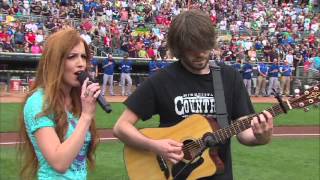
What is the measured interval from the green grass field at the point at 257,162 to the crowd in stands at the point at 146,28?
35.9 feet

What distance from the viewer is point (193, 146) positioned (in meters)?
3.64

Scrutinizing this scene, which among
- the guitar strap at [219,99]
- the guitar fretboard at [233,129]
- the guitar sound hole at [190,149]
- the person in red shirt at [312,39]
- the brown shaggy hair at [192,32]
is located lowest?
the person in red shirt at [312,39]

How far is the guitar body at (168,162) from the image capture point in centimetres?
355

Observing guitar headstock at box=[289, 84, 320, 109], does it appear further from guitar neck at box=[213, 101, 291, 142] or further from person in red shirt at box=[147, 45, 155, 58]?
person in red shirt at box=[147, 45, 155, 58]

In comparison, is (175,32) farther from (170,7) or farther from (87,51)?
(170,7)

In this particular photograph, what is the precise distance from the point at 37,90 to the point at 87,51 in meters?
0.37

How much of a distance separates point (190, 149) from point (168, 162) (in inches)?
7.0

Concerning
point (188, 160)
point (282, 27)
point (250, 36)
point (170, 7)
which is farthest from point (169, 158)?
point (282, 27)

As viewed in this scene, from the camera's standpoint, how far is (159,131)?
3742mm

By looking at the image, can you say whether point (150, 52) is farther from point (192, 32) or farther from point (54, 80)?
point (54, 80)

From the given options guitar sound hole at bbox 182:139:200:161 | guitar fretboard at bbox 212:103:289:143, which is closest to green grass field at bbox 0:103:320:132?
guitar sound hole at bbox 182:139:200:161

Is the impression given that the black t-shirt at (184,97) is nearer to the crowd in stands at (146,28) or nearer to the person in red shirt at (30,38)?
the crowd in stands at (146,28)

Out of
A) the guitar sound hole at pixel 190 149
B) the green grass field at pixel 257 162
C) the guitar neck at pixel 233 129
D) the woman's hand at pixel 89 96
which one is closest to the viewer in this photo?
the woman's hand at pixel 89 96

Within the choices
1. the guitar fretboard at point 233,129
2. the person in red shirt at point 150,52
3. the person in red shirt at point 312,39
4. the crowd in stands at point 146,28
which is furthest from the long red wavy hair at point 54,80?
the person in red shirt at point 312,39
